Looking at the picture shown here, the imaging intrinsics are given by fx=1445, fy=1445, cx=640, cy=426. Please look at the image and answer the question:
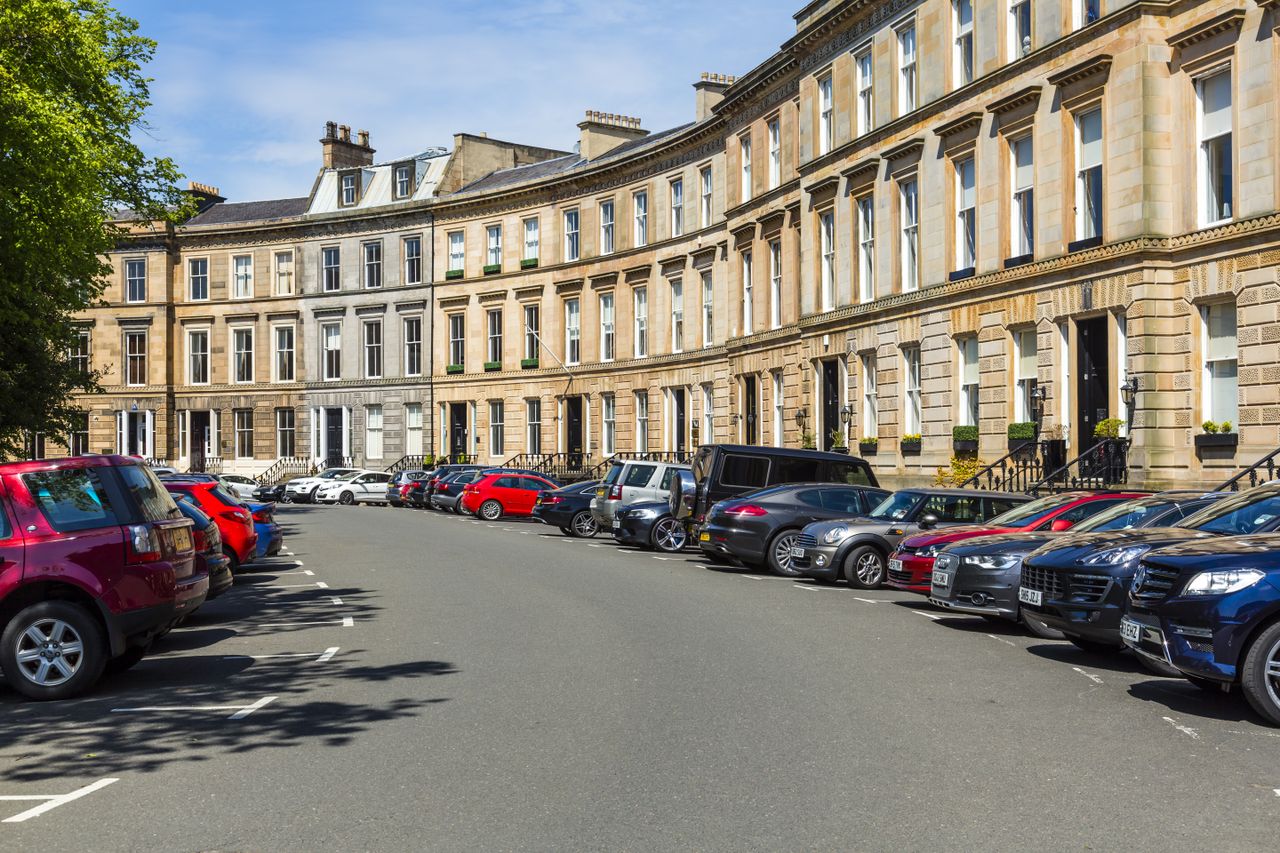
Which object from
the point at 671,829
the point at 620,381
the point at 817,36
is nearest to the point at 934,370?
the point at 817,36

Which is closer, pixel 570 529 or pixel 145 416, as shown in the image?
pixel 570 529

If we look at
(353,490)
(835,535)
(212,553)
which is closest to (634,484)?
(835,535)

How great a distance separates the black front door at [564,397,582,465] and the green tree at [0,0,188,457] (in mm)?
26274

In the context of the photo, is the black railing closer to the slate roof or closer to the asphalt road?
the asphalt road

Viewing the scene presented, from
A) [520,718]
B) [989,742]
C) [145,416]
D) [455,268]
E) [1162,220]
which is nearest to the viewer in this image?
[989,742]

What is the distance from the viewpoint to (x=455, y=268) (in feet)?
218

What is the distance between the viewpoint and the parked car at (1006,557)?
47.5 ft

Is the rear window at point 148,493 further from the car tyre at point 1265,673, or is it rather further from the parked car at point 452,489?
the parked car at point 452,489

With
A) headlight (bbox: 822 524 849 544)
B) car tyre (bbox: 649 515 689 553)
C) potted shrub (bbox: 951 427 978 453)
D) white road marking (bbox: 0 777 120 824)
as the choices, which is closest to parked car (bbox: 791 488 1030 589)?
headlight (bbox: 822 524 849 544)

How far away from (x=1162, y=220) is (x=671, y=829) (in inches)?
913

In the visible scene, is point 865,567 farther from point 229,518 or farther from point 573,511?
point 573,511

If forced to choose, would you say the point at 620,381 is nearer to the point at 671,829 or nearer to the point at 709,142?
the point at 709,142

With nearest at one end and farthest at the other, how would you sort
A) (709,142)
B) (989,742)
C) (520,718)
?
(989,742), (520,718), (709,142)

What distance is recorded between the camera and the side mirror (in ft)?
86.7
